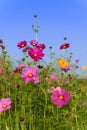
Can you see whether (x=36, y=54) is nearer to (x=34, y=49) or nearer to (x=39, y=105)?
(x=34, y=49)

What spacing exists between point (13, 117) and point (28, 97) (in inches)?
17.0

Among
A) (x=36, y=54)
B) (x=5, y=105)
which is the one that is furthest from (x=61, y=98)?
(x=36, y=54)

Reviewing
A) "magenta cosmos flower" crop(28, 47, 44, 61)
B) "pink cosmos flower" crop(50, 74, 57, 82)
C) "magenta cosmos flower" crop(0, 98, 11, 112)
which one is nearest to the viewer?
"magenta cosmos flower" crop(0, 98, 11, 112)

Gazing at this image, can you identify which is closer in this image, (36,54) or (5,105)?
(5,105)

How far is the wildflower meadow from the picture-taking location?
11.6 feet

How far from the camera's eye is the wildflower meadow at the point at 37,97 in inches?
139

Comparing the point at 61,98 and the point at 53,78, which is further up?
the point at 53,78

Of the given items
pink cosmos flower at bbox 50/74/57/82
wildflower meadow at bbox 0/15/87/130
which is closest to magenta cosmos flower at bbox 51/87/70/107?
wildflower meadow at bbox 0/15/87/130

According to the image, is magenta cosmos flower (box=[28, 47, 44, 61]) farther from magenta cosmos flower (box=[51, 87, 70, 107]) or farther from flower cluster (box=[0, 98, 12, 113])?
magenta cosmos flower (box=[51, 87, 70, 107])

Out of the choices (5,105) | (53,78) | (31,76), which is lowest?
(5,105)

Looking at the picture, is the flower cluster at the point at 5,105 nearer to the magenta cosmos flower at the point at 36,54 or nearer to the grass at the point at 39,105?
the grass at the point at 39,105

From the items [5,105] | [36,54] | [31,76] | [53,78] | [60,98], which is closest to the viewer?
Result: [60,98]

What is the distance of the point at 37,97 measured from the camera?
13.9 feet

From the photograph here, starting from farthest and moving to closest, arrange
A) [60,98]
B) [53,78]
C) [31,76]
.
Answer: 1. [53,78]
2. [31,76]
3. [60,98]
